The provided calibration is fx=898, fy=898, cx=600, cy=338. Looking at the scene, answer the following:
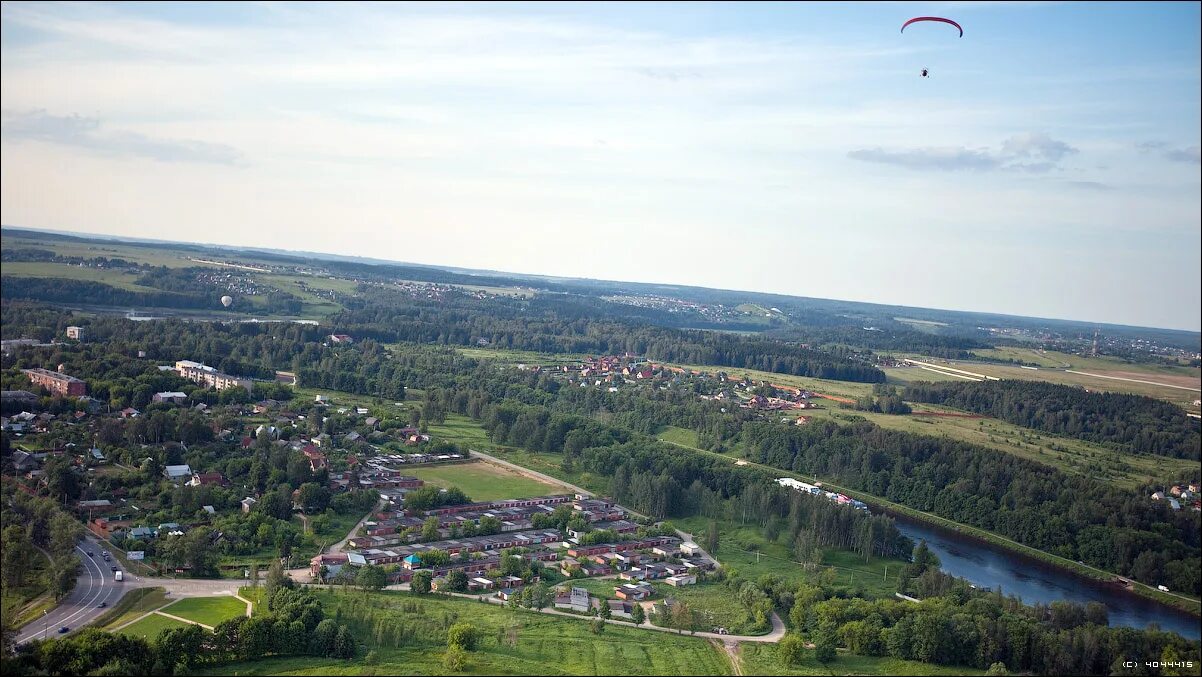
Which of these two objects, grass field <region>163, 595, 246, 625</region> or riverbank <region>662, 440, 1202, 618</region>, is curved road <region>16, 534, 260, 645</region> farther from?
riverbank <region>662, 440, 1202, 618</region>

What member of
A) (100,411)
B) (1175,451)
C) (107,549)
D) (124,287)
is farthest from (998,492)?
(124,287)

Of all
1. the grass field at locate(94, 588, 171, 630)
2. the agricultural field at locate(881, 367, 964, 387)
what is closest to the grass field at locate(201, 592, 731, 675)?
the grass field at locate(94, 588, 171, 630)

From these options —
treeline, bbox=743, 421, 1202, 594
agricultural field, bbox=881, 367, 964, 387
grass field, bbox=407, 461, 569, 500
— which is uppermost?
agricultural field, bbox=881, 367, 964, 387

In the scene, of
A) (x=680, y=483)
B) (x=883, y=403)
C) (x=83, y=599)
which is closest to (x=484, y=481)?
(x=680, y=483)

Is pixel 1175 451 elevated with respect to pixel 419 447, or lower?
elevated

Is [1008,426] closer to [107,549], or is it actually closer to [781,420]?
[781,420]

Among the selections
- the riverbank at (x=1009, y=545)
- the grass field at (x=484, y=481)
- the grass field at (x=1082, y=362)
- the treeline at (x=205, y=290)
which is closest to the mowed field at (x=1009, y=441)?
the grass field at (x=484, y=481)

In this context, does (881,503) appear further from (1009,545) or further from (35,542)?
(35,542)
